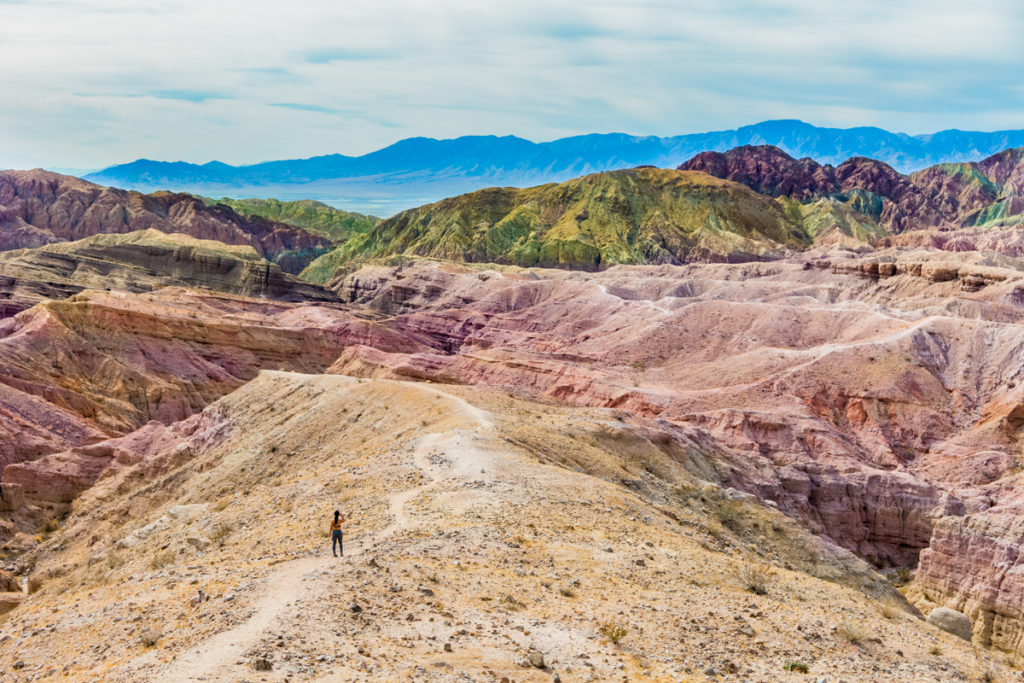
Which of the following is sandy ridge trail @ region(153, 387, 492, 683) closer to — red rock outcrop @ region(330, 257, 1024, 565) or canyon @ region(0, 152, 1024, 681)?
canyon @ region(0, 152, 1024, 681)

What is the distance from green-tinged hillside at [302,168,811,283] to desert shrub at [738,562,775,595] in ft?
473

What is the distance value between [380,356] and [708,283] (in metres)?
54.2

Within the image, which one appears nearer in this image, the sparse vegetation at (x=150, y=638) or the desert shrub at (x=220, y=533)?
the sparse vegetation at (x=150, y=638)

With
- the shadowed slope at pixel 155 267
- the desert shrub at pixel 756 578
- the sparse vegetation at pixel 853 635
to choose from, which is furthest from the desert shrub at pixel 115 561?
the shadowed slope at pixel 155 267

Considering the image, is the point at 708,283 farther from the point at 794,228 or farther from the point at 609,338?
the point at 794,228

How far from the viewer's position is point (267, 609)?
662 inches

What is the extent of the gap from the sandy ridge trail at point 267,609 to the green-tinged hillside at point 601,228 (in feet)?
475

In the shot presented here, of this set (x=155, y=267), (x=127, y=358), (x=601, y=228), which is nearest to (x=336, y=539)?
(x=127, y=358)

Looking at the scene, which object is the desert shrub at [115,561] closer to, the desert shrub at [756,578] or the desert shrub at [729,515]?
the desert shrub at [756,578]

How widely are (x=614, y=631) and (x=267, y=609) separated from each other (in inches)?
242

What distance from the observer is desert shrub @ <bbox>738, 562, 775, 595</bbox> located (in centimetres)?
2175

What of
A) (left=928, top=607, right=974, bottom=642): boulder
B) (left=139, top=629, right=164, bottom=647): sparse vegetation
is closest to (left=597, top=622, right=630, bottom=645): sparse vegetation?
(left=139, top=629, right=164, bottom=647): sparse vegetation

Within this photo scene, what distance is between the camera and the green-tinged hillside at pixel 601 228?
17150 cm

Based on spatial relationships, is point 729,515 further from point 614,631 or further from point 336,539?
point 614,631
